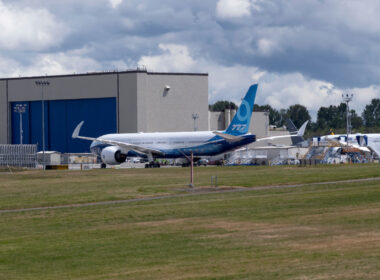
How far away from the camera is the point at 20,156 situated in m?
99.4

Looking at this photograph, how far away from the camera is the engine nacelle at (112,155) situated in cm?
9344

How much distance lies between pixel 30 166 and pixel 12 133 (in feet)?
143

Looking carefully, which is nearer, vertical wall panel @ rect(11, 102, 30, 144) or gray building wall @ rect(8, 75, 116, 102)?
gray building wall @ rect(8, 75, 116, 102)

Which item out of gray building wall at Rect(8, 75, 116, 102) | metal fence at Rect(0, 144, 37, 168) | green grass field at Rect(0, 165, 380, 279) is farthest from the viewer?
gray building wall at Rect(8, 75, 116, 102)

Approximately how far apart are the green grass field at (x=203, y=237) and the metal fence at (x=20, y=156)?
56.9 m

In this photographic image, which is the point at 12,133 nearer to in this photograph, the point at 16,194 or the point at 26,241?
the point at 16,194

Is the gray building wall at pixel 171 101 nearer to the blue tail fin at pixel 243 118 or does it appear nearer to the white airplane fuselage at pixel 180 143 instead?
the white airplane fuselage at pixel 180 143

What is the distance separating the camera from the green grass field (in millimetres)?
17719

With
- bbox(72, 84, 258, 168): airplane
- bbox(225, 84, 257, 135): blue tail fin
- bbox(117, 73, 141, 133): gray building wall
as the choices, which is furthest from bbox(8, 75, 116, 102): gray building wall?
bbox(225, 84, 257, 135): blue tail fin

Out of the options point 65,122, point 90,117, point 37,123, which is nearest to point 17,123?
point 37,123

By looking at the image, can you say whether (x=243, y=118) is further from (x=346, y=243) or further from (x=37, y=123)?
(x=346, y=243)

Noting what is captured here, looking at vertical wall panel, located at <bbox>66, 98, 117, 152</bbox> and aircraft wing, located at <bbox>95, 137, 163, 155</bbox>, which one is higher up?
vertical wall panel, located at <bbox>66, 98, 117, 152</bbox>

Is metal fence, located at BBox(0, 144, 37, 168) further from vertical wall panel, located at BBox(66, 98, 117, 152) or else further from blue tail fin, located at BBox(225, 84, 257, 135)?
vertical wall panel, located at BBox(66, 98, 117, 152)

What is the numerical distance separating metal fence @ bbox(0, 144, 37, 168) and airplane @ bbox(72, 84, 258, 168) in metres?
8.30
